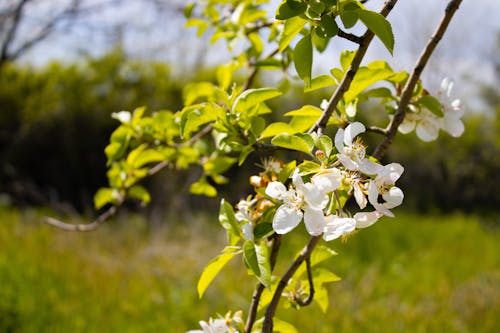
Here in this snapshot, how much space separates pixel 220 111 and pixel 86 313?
7.23ft

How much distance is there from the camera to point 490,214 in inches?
262

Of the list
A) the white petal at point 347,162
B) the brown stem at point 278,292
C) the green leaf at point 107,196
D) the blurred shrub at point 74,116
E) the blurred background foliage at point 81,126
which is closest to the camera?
the white petal at point 347,162

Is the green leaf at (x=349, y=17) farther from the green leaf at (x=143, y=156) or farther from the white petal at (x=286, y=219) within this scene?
the green leaf at (x=143, y=156)

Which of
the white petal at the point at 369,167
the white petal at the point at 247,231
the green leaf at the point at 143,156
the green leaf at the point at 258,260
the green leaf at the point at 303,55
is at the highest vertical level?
the green leaf at the point at 303,55

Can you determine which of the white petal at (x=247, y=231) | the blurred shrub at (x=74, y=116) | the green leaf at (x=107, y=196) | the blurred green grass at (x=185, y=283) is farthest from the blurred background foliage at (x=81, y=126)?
the white petal at (x=247, y=231)

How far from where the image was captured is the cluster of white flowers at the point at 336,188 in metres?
0.43

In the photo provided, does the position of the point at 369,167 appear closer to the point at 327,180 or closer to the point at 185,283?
the point at 327,180

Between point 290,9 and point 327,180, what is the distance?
5.9 inches

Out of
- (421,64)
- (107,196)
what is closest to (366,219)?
(421,64)

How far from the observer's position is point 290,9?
1.50 feet

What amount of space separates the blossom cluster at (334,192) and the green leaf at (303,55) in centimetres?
8

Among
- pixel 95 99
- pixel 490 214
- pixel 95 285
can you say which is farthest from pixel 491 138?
pixel 95 285

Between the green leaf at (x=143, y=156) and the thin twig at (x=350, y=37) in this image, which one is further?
the green leaf at (x=143, y=156)

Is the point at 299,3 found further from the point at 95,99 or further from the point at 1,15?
the point at 95,99
